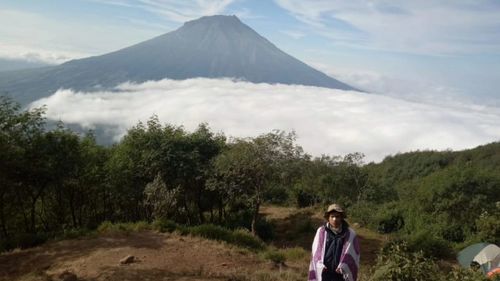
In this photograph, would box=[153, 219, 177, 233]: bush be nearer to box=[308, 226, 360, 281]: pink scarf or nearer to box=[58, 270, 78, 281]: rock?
box=[58, 270, 78, 281]: rock

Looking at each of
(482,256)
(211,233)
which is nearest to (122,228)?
(211,233)

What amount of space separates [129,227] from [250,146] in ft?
20.1

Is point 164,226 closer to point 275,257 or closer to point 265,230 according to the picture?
point 275,257

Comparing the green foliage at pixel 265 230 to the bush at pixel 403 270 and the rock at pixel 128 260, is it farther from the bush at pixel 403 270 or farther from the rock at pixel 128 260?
the bush at pixel 403 270

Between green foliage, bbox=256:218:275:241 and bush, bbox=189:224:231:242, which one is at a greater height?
bush, bbox=189:224:231:242

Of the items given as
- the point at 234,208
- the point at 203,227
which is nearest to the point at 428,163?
the point at 234,208

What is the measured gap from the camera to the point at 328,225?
5.30 metres

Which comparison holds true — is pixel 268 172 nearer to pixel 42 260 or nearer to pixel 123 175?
pixel 123 175

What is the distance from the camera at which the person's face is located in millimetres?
5188

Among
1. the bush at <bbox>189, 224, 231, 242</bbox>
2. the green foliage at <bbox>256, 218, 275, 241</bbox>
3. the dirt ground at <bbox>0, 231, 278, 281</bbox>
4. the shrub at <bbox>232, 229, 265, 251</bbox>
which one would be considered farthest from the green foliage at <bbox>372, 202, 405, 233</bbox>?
the dirt ground at <bbox>0, 231, 278, 281</bbox>

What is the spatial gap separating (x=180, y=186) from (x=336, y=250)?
15.4 m

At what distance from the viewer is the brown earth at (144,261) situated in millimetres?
8938

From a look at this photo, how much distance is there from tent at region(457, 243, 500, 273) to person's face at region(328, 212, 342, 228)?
1198 cm

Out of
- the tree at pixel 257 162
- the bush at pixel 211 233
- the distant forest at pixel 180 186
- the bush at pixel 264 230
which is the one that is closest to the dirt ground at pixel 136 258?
the bush at pixel 211 233
